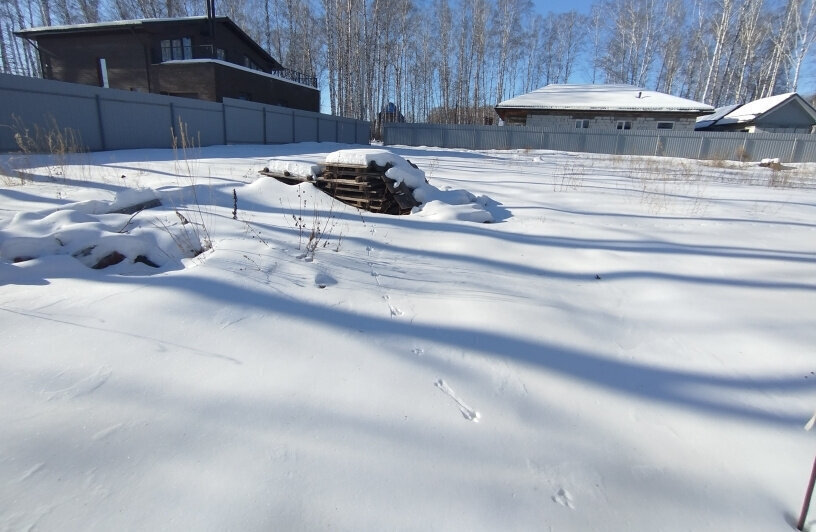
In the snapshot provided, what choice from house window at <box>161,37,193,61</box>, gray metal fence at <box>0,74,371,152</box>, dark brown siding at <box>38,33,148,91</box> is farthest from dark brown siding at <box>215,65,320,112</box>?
dark brown siding at <box>38,33,148,91</box>

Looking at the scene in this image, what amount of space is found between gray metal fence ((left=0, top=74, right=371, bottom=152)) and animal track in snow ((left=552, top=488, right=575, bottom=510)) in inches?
275

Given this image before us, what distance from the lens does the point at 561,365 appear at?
2.25m

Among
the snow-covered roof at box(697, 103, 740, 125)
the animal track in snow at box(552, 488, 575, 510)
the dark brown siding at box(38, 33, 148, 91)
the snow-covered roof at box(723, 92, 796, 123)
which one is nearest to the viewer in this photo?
the animal track in snow at box(552, 488, 575, 510)

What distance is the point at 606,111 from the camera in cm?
2577

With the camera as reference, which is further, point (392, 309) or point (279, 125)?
point (279, 125)

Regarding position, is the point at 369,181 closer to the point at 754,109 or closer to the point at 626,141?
the point at 626,141

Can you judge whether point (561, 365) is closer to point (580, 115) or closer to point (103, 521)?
point (103, 521)

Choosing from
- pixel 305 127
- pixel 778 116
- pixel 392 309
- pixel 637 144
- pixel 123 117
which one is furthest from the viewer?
pixel 778 116

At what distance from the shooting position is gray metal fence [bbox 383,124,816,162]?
22125 mm

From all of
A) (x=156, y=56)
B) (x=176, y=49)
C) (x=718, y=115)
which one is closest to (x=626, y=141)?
(x=718, y=115)

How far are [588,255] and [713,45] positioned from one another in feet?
142

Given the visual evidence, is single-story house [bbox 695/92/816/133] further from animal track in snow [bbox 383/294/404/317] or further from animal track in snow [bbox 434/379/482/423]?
animal track in snow [bbox 434/379/482/423]

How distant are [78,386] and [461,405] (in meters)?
1.66

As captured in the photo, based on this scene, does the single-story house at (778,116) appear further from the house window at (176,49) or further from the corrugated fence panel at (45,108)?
the corrugated fence panel at (45,108)
